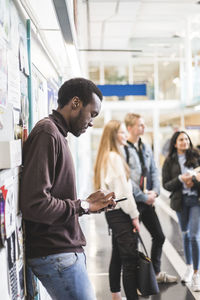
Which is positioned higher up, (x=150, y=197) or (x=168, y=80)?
(x=168, y=80)

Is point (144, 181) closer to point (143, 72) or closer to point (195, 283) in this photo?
point (195, 283)

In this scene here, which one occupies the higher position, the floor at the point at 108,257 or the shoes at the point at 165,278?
the shoes at the point at 165,278

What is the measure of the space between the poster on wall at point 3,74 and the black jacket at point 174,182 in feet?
8.31

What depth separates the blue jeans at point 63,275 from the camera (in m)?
1.35

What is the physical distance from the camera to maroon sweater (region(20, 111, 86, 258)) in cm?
123

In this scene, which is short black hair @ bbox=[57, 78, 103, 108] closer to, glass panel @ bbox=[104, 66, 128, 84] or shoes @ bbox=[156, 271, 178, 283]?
shoes @ bbox=[156, 271, 178, 283]

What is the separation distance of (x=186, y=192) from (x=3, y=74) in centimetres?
261

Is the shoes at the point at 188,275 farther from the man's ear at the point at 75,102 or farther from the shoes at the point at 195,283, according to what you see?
the man's ear at the point at 75,102

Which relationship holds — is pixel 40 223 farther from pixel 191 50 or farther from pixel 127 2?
pixel 191 50

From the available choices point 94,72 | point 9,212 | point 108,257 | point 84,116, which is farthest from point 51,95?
point 94,72

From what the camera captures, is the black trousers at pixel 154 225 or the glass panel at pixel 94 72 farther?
the glass panel at pixel 94 72

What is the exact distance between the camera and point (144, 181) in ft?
10.3

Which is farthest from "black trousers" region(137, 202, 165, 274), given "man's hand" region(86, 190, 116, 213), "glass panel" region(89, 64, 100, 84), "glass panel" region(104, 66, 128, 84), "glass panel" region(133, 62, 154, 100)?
"glass panel" region(89, 64, 100, 84)

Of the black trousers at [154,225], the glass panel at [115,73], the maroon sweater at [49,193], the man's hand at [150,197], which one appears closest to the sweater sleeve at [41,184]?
the maroon sweater at [49,193]
